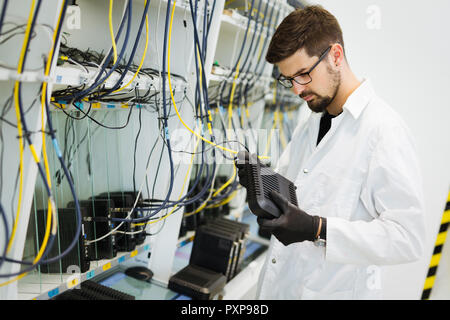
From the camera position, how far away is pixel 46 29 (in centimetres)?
87

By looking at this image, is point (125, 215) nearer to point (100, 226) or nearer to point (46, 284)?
point (100, 226)

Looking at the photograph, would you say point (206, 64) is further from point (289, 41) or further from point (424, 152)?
point (424, 152)

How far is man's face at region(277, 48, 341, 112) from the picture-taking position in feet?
4.16

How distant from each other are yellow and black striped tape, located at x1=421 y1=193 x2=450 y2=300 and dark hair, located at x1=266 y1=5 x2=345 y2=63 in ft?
5.58

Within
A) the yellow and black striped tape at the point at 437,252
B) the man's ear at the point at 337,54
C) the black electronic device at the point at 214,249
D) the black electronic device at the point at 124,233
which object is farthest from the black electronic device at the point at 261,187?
the yellow and black striped tape at the point at 437,252

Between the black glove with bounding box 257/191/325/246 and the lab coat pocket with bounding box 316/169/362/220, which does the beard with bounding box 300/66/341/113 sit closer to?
the lab coat pocket with bounding box 316/169/362/220

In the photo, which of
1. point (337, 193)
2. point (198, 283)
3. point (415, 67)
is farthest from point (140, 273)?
point (415, 67)

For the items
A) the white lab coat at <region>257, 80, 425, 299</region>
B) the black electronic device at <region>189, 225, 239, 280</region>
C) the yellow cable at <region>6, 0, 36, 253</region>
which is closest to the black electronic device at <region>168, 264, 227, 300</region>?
the black electronic device at <region>189, 225, 239, 280</region>

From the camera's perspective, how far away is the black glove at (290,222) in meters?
1.14

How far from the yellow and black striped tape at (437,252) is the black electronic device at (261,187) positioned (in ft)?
5.62

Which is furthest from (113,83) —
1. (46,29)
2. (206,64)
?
(206,64)

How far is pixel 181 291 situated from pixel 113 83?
44.5 inches

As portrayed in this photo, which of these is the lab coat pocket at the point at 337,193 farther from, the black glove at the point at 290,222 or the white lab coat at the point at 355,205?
the black glove at the point at 290,222
